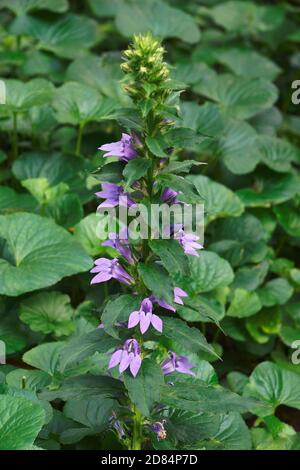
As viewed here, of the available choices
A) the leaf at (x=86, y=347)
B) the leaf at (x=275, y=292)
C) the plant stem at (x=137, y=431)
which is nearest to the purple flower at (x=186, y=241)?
the leaf at (x=86, y=347)

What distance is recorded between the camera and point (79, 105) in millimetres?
3682

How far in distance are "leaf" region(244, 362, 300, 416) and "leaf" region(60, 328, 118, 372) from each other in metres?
0.82

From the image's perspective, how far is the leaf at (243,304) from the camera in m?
3.05

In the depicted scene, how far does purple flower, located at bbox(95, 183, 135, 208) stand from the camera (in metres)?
1.98

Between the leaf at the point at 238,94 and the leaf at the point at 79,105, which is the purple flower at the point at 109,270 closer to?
the leaf at the point at 79,105

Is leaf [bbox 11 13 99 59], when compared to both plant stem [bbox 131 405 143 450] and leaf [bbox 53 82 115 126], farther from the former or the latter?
plant stem [bbox 131 405 143 450]

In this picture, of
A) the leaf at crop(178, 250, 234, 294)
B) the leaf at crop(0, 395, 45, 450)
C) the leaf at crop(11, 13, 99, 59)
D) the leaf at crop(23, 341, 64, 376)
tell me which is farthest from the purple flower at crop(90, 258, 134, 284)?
the leaf at crop(11, 13, 99, 59)

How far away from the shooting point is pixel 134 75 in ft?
6.12

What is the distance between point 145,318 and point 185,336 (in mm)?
127

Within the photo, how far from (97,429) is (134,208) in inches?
28.9

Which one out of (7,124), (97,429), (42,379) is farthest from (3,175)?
(97,429)

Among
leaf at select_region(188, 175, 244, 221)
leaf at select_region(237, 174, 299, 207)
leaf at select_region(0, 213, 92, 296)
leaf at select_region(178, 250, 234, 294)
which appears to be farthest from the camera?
leaf at select_region(237, 174, 299, 207)

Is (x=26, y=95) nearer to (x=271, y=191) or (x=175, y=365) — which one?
(x=271, y=191)

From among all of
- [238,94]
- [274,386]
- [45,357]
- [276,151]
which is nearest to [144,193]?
[45,357]
